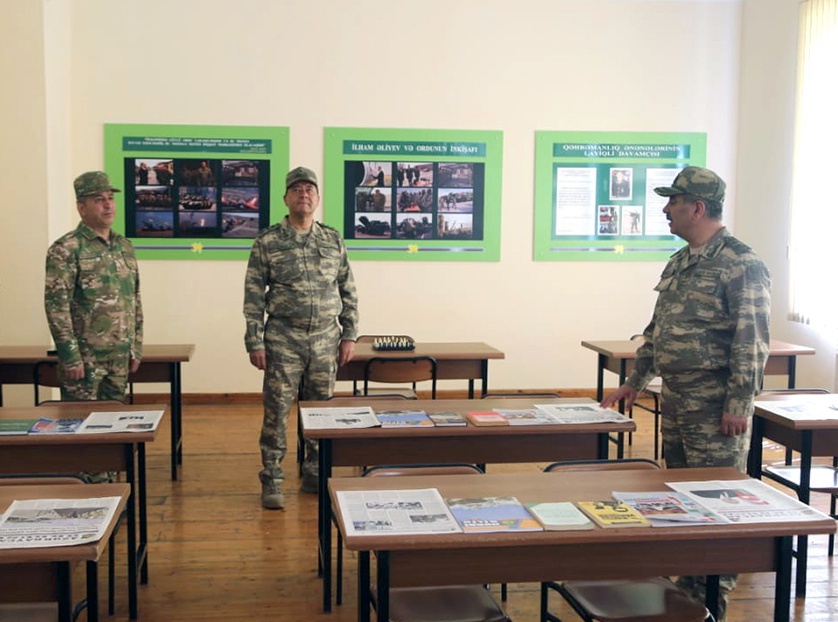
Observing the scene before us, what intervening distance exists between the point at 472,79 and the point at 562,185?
1.17 m

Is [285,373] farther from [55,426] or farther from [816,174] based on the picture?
[816,174]

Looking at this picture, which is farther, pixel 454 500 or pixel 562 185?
pixel 562 185

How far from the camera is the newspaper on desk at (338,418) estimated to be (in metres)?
3.10

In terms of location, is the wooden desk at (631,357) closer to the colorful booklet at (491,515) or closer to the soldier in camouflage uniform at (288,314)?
the soldier in camouflage uniform at (288,314)

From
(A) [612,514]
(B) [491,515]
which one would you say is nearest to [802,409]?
(A) [612,514]

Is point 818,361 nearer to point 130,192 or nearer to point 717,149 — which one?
point 717,149

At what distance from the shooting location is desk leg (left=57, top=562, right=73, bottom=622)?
6.28ft

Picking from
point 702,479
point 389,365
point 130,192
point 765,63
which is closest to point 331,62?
point 130,192

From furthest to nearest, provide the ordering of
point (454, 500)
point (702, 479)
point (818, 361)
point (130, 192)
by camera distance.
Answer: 1. point (130, 192)
2. point (818, 361)
3. point (702, 479)
4. point (454, 500)

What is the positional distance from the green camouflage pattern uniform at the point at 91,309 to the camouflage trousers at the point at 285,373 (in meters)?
0.74

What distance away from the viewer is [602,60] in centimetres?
712

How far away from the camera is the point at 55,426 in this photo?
307 cm

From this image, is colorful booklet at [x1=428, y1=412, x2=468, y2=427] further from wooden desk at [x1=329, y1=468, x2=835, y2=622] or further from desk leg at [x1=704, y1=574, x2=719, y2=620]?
desk leg at [x1=704, y1=574, x2=719, y2=620]

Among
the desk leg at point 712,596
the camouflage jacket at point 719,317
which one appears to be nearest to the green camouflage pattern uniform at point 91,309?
the camouflage jacket at point 719,317
